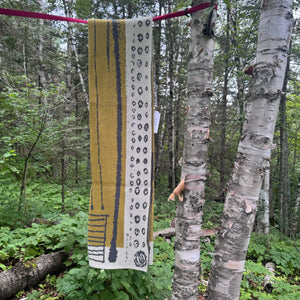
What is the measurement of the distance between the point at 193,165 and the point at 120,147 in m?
0.51

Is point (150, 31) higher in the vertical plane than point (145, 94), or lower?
higher

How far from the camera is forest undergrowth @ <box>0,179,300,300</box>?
159cm

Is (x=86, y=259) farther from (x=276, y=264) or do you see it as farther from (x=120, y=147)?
(x=276, y=264)

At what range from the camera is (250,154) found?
45.1 inches

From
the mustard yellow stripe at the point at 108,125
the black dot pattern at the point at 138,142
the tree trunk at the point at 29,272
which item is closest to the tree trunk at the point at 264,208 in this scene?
the black dot pattern at the point at 138,142

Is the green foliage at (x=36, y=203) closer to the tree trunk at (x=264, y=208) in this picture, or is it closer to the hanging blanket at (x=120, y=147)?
the hanging blanket at (x=120, y=147)

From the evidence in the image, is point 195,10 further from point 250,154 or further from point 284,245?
point 284,245

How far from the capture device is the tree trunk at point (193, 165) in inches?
46.9

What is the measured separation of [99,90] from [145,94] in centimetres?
32

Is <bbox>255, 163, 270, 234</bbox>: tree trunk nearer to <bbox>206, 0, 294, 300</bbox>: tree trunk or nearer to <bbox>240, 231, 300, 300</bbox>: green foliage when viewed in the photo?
<bbox>240, 231, 300, 300</bbox>: green foliage

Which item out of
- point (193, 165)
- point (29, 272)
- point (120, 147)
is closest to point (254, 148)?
point (193, 165)

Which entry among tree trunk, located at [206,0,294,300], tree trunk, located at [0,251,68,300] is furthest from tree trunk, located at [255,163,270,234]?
tree trunk, located at [0,251,68,300]

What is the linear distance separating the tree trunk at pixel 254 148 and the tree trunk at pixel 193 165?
15 cm

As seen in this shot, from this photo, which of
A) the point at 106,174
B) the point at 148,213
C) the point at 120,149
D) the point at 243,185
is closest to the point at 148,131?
the point at 120,149
